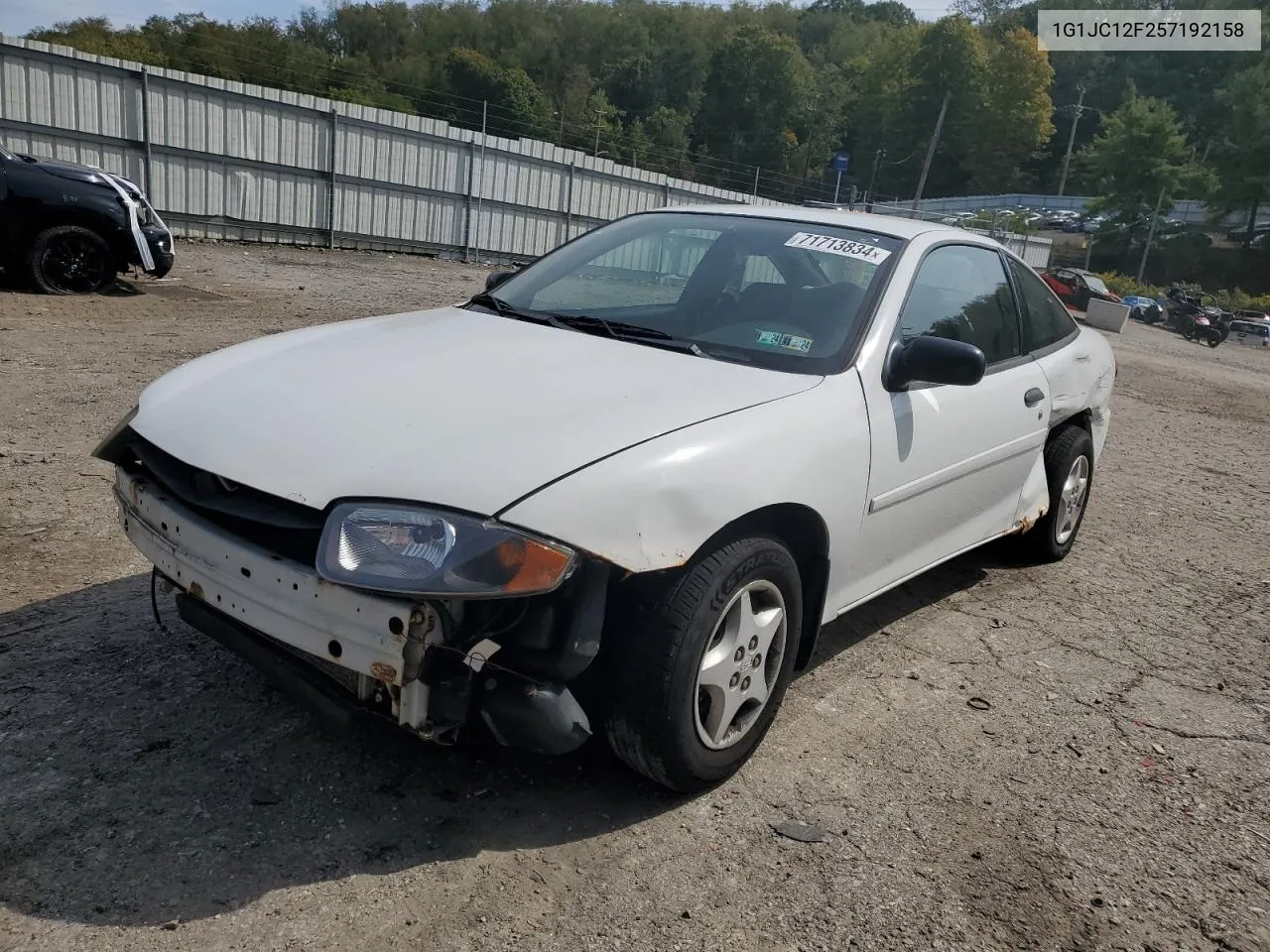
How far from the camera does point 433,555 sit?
2135 mm

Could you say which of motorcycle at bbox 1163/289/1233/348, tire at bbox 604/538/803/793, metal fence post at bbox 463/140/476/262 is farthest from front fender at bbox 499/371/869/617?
motorcycle at bbox 1163/289/1233/348

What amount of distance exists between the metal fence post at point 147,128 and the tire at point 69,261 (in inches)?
257

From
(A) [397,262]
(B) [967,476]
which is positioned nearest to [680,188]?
(A) [397,262]

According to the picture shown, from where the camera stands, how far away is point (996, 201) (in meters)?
66.8

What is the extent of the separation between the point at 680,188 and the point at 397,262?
887 cm

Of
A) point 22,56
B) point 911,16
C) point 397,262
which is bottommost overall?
point 397,262

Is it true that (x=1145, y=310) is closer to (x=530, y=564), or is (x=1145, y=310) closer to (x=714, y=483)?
(x=714, y=483)

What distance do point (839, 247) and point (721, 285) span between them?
44 centimetres

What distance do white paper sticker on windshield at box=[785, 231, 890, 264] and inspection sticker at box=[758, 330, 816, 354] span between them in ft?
1.64

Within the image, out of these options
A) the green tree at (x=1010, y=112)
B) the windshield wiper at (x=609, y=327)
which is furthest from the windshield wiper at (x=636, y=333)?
the green tree at (x=1010, y=112)

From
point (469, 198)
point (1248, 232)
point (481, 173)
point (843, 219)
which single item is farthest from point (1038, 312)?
point (1248, 232)

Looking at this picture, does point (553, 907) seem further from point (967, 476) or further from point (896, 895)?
point (967, 476)

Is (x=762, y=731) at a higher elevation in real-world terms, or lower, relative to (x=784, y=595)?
lower

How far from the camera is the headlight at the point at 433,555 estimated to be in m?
2.10
